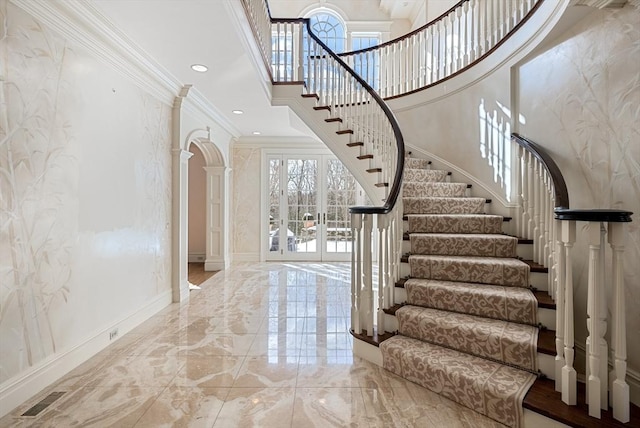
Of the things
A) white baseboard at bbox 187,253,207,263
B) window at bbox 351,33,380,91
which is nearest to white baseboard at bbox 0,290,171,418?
white baseboard at bbox 187,253,207,263

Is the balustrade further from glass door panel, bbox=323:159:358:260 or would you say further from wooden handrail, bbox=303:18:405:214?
glass door panel, bbox=323:159:358:260

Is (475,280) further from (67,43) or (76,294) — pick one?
(67,43)

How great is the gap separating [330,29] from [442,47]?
338cm

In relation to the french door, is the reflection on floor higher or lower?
lower

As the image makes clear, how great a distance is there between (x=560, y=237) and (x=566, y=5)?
5.52ft

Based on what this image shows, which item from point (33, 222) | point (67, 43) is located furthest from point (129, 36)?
point (33, 222)

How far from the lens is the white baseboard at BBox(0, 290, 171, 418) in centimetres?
181

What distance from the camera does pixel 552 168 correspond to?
7.56 feet

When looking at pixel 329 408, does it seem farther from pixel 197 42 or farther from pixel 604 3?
pixel 197 42

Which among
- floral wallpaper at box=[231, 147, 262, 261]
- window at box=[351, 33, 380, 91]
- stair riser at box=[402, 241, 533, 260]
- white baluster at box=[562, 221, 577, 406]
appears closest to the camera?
white baluster at box=[562, 221, 577, 406]

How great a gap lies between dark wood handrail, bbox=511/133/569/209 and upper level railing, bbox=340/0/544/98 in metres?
1.24

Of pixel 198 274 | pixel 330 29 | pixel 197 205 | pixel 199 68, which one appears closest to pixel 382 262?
pixel 199 68

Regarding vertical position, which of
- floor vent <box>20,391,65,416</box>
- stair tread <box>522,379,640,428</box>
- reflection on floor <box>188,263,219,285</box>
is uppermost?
stair tread <box>522,379,640,428</box>

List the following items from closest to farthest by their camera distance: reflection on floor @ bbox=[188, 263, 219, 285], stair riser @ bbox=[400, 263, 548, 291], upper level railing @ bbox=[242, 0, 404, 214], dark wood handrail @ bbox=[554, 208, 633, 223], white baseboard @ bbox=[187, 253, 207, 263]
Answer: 1. dark wood handrail @ bbox=[554, 208, 633, 223]
2. stair riser @ bbox=[400, 263, 548, 291]
3. upper level railing @ bbox=[242, 0, 404, 214]
4. reflection on floor @ bbox=[188, 263, 219, 285]
5. white baseboard @ bbox=[187, 253, 207, 263]
